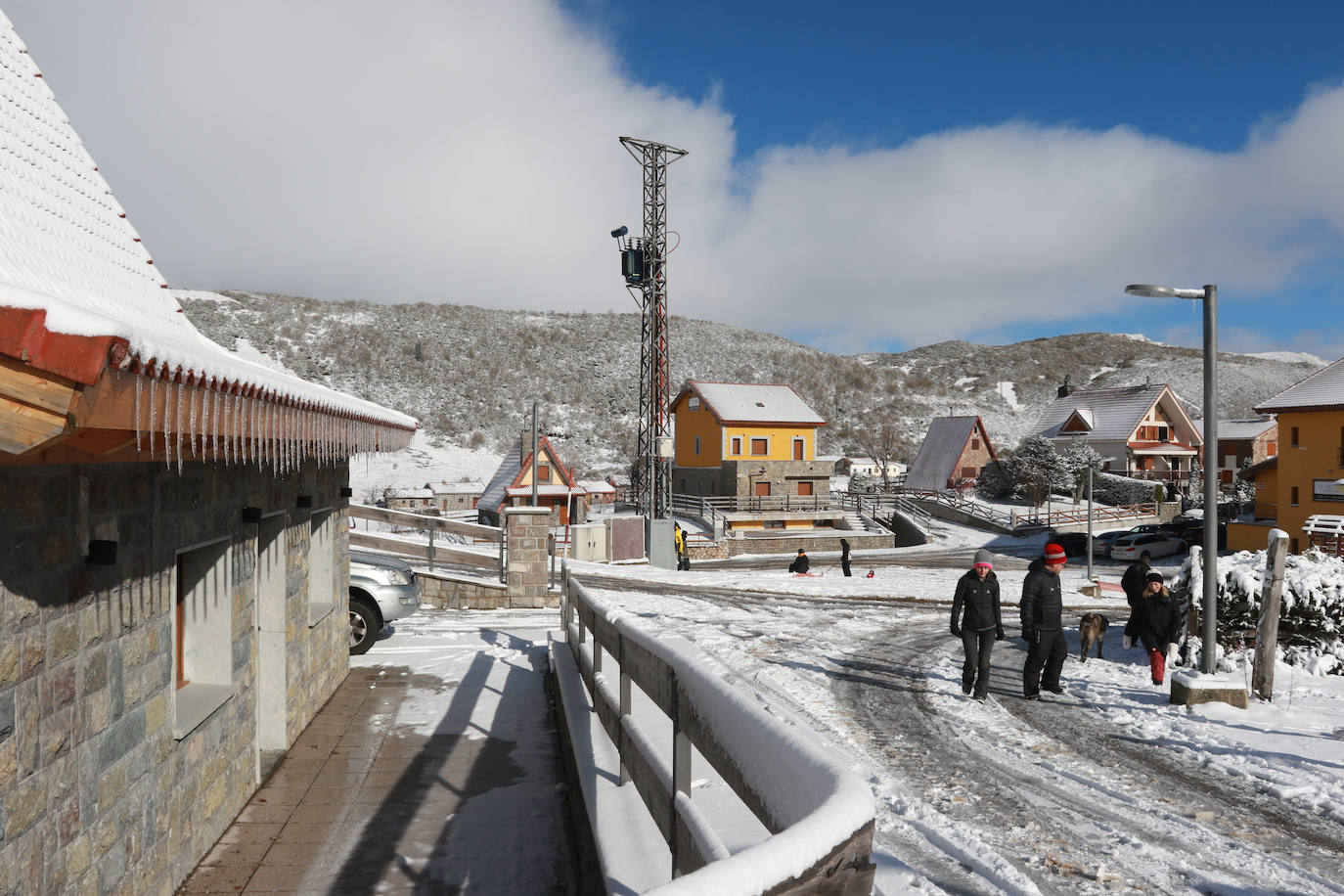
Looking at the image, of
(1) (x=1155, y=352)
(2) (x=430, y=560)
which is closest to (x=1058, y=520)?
(2) (x=430, y=560)

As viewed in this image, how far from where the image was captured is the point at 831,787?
4.74 feet

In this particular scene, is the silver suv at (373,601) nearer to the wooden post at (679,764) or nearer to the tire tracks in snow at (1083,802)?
the tire tracks in snow at (1083,802)

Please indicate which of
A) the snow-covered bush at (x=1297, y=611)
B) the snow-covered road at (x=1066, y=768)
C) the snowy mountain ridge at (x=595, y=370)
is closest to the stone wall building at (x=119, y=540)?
the snow-covered road at (x=1066, y=768)

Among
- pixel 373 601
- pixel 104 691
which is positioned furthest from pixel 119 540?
pixel 373 601

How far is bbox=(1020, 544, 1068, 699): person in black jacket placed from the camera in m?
9.73

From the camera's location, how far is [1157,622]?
10867 mm

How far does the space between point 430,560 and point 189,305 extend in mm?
89117

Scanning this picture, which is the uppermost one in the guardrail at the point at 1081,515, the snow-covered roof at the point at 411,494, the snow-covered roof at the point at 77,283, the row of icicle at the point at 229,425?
the snow-covered roof at the point at 77,283

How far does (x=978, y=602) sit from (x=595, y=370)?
81.4 m

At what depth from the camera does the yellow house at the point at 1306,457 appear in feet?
104

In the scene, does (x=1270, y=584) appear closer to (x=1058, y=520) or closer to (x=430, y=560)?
(x=430, y=560)

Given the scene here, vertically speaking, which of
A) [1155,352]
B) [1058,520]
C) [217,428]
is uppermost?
[1155,352]

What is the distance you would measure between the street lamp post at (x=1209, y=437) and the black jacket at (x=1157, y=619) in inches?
23.6

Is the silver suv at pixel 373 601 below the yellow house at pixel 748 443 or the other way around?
below
